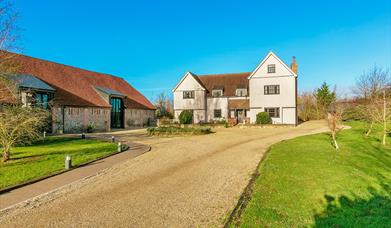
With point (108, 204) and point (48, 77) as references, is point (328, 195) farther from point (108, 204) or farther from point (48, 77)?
point (48, 77)

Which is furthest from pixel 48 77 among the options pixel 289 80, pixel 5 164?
pixel 289 80

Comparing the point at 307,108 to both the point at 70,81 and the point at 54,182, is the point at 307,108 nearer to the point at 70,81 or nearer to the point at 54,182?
the point at 70,81

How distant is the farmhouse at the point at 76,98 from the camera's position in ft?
83.9

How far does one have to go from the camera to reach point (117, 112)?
3531 cm

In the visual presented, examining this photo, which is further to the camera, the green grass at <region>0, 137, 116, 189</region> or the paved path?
the green grass at <region>0, 137, 116, 189</region>

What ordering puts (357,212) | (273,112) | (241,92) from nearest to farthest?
(357,212)
(273,112)
(241,92)

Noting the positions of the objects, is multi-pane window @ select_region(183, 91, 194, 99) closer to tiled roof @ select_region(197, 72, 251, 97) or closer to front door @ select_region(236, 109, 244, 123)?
tiled roof @ select_region(197, 72, 251, 97)

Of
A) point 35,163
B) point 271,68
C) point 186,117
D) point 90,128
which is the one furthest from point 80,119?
point 271,68

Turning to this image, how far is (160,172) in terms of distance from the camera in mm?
10555

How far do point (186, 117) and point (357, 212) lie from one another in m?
33.0

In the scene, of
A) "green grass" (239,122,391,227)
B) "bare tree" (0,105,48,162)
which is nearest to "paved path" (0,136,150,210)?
"bare tree" (0,105,48,162)

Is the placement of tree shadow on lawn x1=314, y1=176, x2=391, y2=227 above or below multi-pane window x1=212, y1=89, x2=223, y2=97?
below

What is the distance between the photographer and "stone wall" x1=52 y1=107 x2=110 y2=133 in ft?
86.1

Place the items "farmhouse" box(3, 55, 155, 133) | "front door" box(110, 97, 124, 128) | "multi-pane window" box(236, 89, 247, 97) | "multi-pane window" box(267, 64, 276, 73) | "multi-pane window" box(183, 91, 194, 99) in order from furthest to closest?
"multi-pane window" box(183, 91, 194, 99) < "multi-pane window" box(236, 89, 247, 97) < "multi-pane window" box(267, 64, 276, 73) < "front door" box(110, 97, 124, 128) < "farmhouse" box(3, 55, 155, 133)
